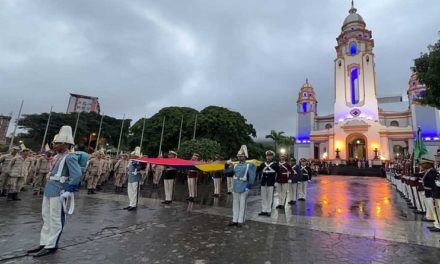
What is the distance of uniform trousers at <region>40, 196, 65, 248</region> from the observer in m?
4.39

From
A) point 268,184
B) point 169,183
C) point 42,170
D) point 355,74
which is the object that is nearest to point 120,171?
point 42,170

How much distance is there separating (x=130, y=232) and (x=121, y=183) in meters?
9.74

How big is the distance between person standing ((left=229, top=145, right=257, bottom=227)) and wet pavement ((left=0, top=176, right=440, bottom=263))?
37 cm

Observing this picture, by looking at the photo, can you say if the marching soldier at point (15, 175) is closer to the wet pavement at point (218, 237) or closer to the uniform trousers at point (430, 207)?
the wet pavement at point (218, 237)

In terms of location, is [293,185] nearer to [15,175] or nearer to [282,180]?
[282,180]

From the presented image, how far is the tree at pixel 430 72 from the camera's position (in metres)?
12.1

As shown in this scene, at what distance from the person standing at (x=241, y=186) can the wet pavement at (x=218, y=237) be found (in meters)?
0.37

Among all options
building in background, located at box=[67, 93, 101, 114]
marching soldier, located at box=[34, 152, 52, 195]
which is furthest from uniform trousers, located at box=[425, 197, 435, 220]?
building in background, located at box=[67, 93, 101, 114]

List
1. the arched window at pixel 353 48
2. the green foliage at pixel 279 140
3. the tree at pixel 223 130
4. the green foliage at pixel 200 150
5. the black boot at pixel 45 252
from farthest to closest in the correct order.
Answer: the green foliage at pixel 279 140
the arched window at pixel 353 48
the tree at pixel 223 130
the green foliage at pixel 200 150
the black boot at pixel 45 252

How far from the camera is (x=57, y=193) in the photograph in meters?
4.62

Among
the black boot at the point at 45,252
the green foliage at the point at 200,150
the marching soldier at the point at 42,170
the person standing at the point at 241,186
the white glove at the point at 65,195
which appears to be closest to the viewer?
the black boot at the point at 45,252

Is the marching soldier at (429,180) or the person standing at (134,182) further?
the person standing at (134,182)

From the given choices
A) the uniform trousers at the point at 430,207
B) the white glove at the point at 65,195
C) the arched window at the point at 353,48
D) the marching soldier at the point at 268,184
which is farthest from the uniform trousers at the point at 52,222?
the arched window at the point at 353,48

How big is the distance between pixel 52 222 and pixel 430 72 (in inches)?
614
